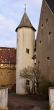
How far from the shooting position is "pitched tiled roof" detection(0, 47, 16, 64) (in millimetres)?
49438

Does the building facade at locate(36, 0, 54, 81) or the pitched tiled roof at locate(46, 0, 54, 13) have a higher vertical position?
the pitched tiled roof at locate(46, 0, 54, 13)

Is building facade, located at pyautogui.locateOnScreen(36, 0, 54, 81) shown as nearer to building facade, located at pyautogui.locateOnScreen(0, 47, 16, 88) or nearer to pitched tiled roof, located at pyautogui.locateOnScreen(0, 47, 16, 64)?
building facade, located at pyautogui.locateOnScreen(0, 47, 16, 88)

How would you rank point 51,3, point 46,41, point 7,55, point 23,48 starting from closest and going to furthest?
point 46,41, point 51,3, point 23,48, point 7,55

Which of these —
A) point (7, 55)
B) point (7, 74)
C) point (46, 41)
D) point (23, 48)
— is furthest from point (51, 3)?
Answer: point (7, 74)

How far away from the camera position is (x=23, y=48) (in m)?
39.7

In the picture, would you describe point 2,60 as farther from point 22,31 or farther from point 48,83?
point 48,83

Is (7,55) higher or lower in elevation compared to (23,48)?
lower

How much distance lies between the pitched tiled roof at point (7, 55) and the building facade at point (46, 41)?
41.3 feet

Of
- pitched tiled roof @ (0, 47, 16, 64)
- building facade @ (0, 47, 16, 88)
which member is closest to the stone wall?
building facade @ (0, 47, 16, 88)

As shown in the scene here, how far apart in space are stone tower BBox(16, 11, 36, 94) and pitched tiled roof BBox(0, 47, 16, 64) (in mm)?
9636

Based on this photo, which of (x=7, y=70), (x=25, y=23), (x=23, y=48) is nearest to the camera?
(x=23, y=48)

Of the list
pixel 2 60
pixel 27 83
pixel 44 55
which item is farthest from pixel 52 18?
pixel 2 60

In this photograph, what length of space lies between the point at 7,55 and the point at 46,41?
18163 millimetres

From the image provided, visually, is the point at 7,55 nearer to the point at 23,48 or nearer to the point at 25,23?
the point at 25,23
